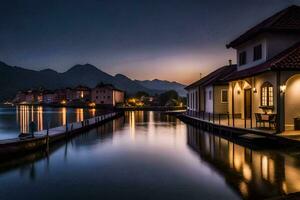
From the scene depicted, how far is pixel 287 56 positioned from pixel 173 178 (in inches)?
462

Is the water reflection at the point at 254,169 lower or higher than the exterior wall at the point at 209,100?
lower

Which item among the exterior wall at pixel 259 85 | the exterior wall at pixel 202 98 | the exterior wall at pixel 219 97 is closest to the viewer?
the exterior wall at pixel 259 85

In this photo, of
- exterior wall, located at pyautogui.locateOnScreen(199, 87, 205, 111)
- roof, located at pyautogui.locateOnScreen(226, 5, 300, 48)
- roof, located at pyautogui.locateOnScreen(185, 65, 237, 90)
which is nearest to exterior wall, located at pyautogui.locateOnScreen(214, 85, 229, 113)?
roof, located at pyautogui.locateOnScreen(185, 65, 237, 90)

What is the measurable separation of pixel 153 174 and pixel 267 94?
462 inches

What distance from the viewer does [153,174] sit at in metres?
12.5

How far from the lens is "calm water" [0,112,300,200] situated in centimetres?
986

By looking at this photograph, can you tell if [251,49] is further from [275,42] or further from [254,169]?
[254,169]

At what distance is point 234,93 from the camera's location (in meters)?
28.3

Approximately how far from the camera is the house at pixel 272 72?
18.0 metres

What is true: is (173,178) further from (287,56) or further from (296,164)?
(287,56)

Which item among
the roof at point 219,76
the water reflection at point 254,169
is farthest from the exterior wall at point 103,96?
the water reflection at point 254,169

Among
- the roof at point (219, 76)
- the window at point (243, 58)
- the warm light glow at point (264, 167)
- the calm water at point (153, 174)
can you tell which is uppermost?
the window at point (243, 58)

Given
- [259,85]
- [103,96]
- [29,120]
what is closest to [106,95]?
[103,96]

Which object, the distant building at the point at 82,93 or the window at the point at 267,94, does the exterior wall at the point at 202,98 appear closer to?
the window at the point at 267,94
